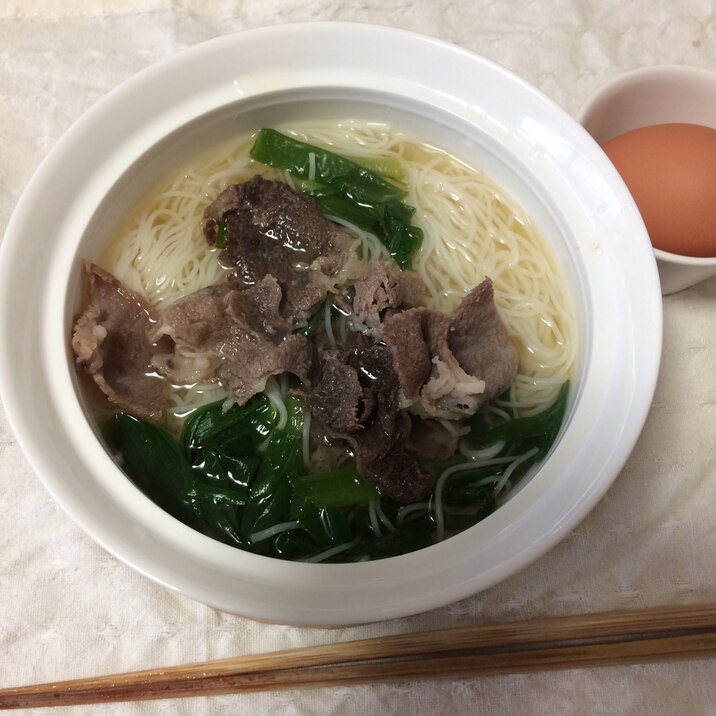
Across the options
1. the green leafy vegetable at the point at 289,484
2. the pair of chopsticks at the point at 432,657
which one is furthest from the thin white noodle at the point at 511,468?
the pair of chopsticks at the point at 432,657

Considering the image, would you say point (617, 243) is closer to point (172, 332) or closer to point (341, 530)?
point (341, 530)

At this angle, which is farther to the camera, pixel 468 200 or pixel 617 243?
pixel 468 200

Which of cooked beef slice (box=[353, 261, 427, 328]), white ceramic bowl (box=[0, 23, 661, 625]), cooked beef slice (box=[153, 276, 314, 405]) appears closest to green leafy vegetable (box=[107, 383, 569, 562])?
cooked beef slice (box=[153, 276, 314, 405])

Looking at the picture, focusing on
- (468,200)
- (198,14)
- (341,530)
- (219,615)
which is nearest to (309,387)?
(341,530)

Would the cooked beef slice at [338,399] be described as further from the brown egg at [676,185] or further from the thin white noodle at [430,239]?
the brown egg at [676,185]

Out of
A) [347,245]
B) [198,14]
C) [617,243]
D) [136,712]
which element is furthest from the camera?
[198,14]

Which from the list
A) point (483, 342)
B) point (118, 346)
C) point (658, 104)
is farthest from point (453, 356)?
point (658, 104)

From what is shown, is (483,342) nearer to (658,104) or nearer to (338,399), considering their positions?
(338,399)
